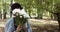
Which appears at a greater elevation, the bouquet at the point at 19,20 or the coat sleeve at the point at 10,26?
the bouquet at the point at 19,20

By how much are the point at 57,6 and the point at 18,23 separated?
6306 mm

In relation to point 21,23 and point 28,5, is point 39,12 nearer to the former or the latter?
point 28,5

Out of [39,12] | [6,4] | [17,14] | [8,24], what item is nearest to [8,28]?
[8,24]

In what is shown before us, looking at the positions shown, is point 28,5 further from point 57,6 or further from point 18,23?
point 18,23

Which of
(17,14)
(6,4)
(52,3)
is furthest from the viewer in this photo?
(6,4)

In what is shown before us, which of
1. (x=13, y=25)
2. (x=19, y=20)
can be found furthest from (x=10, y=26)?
(x=19, y=20)

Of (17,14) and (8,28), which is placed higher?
(17,14)

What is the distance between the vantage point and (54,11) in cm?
905

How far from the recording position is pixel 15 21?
8.54 ft

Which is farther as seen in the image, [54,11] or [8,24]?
[54,11]

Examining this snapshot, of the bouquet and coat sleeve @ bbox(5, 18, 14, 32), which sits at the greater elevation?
the bouquet

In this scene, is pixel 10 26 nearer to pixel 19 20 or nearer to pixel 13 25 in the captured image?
pixel 13 25

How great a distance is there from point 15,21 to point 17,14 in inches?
4.3

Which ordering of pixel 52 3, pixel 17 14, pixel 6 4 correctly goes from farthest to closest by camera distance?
pixel 6 4 → pixel 52 3 → pixel 17 14
